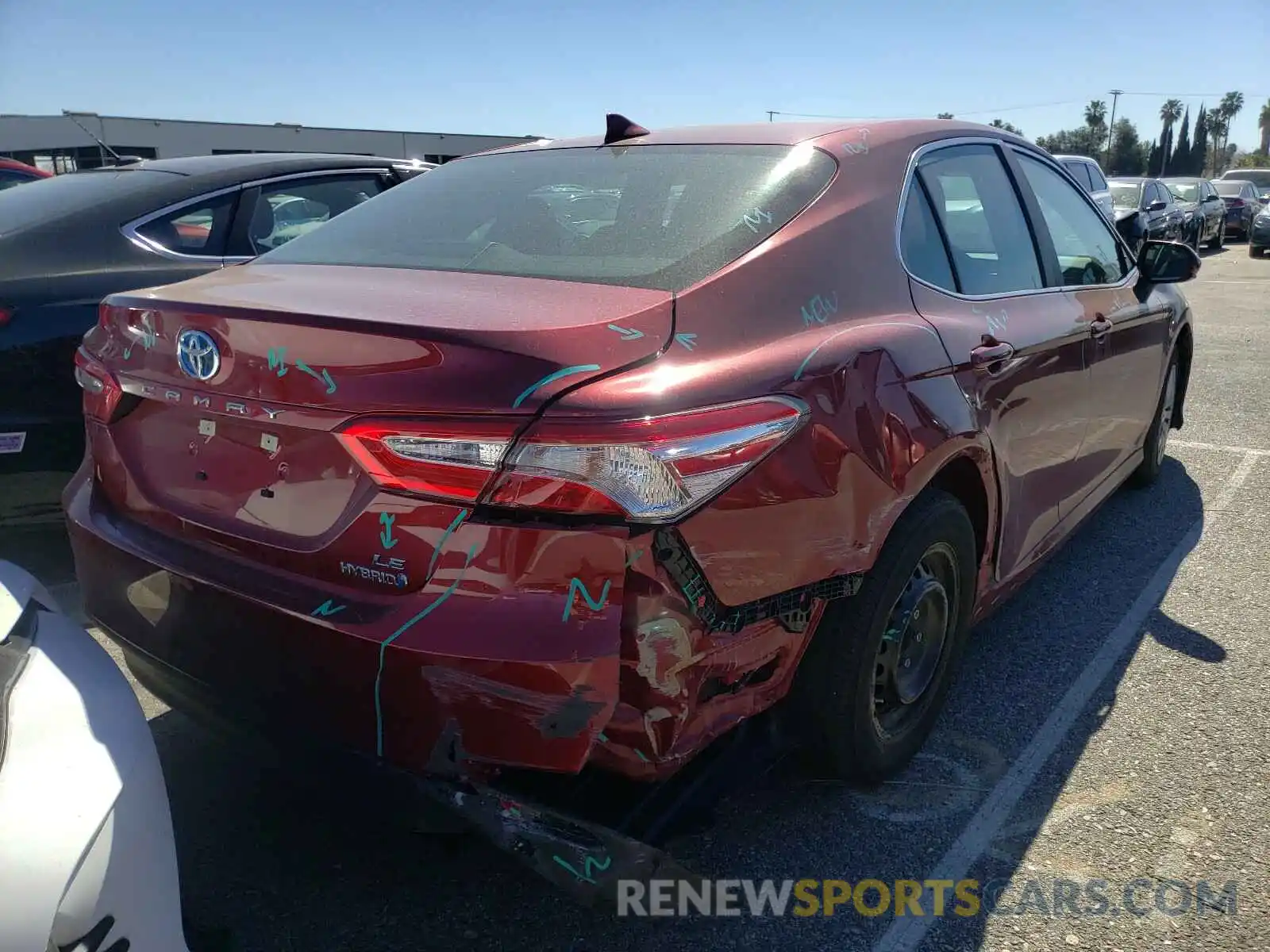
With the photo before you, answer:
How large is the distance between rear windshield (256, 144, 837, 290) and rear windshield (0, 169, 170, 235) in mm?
1895

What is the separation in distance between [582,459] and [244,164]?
3886 millimetres

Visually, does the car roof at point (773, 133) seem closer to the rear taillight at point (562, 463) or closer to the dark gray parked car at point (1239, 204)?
the rear taillight at point (562, 463)

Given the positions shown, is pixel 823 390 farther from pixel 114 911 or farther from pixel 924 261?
pixel 114 911

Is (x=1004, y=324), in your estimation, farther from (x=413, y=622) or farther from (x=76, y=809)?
(x=76, y=809)

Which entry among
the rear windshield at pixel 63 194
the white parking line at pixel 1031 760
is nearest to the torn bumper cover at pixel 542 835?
the white parking line at pixel 1031 760

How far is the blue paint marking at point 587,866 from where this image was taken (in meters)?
1.77

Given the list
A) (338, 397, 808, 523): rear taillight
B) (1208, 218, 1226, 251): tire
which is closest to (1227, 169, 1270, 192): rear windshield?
(1208, 218, 1226, 251): tire

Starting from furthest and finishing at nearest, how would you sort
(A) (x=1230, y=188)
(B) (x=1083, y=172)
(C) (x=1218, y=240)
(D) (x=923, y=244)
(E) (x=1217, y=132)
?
(E) (x=1217, y=132), (A) (x=1230, y=188), (C) (x=1218, y=240), (B) (x=1083, y=172), (D) (x=923, y=244)

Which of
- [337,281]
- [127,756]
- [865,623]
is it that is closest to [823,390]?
[865,623]

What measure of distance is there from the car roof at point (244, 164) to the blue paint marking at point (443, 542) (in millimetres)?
3640

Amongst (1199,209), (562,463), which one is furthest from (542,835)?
(1199,209)

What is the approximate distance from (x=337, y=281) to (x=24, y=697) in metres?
1.14

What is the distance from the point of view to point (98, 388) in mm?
2312

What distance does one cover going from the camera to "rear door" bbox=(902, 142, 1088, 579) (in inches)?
105
